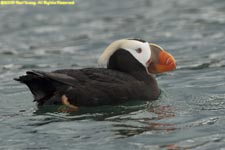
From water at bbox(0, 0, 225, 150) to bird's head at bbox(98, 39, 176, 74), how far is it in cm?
49

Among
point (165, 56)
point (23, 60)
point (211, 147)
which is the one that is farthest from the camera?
point (23, 60)

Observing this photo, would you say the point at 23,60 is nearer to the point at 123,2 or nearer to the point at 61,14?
the point at 61,14

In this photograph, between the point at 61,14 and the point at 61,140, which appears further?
the point at 61,14

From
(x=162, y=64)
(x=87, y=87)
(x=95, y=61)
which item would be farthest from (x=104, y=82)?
(x=95, y=61)

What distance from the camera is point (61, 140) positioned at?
299 inches

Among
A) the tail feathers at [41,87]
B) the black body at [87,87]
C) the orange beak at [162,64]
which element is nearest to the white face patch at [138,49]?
the orange beak at [162,64]

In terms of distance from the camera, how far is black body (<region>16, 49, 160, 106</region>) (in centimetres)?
866

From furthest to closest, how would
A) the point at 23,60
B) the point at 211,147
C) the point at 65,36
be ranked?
the point at 65,36 → the point at 23,60 → the point at 211,147

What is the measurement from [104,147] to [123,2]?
11.4 meters

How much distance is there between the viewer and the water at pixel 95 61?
7641 millimetres

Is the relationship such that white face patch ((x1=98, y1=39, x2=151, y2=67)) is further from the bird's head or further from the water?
the water

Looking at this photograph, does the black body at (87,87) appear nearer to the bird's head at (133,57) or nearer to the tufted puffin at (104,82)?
the tufted puffin at (104,82)

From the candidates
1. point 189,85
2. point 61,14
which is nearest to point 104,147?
point 189,85

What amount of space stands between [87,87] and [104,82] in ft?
0.72
